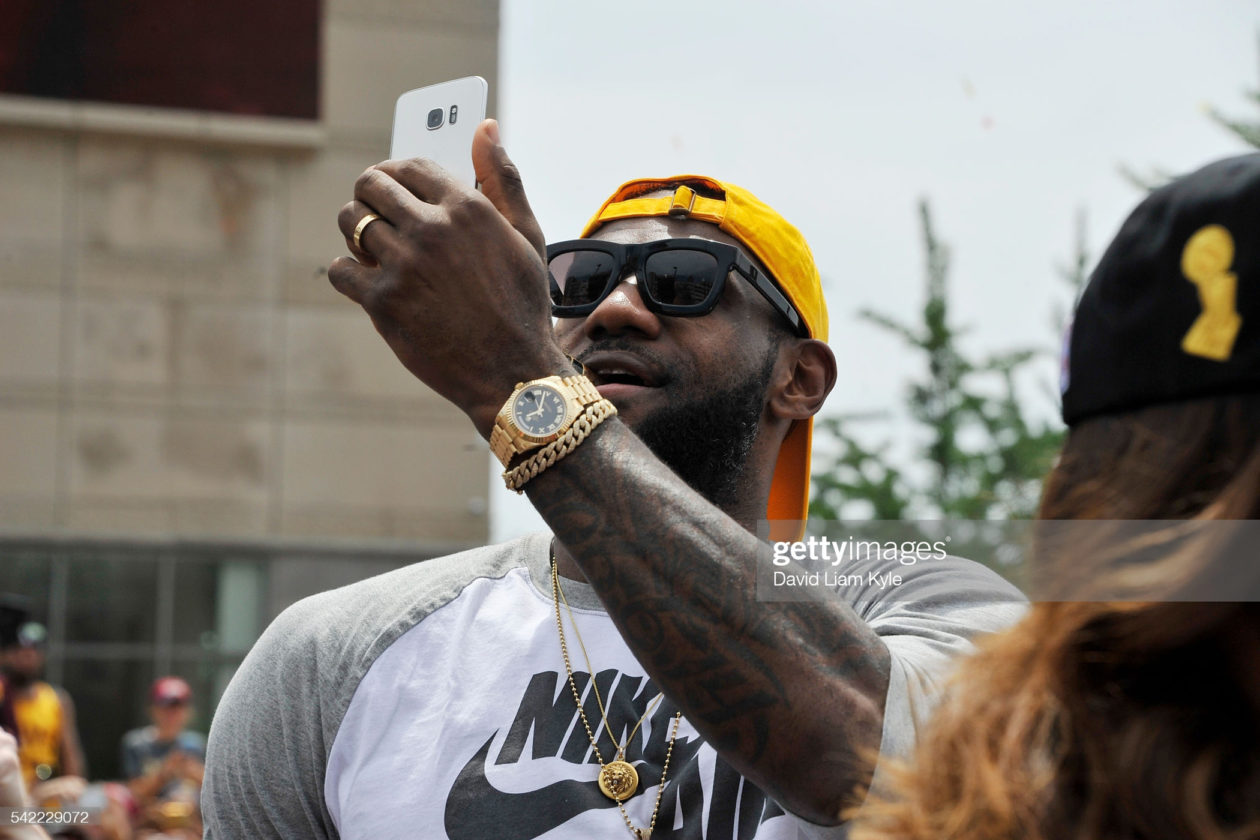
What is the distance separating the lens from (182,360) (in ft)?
57.8

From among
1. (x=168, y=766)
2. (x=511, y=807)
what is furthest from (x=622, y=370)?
(x=168, y=766)

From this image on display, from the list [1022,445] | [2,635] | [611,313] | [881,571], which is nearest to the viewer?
[881,571]

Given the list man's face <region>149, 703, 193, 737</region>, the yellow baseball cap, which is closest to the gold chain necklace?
the yellow baseball cap

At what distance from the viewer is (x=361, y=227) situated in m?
1.75

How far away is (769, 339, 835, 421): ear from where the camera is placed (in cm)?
300

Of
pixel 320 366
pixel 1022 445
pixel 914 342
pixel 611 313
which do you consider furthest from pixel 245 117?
pixel 611 313

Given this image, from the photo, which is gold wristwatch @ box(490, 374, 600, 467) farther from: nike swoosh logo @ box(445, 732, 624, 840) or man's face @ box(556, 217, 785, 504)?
man's face @ box(556, 217, 785, 504)

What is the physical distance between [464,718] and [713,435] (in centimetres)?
77

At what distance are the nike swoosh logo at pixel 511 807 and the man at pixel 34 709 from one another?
262 inches

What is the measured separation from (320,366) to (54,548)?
146 inches

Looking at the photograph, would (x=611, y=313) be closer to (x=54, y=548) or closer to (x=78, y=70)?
(x=54, y=548)

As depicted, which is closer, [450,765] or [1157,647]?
[1157,647]

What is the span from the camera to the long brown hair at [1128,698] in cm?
115

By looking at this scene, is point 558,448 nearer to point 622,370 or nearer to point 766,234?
point 622,370
